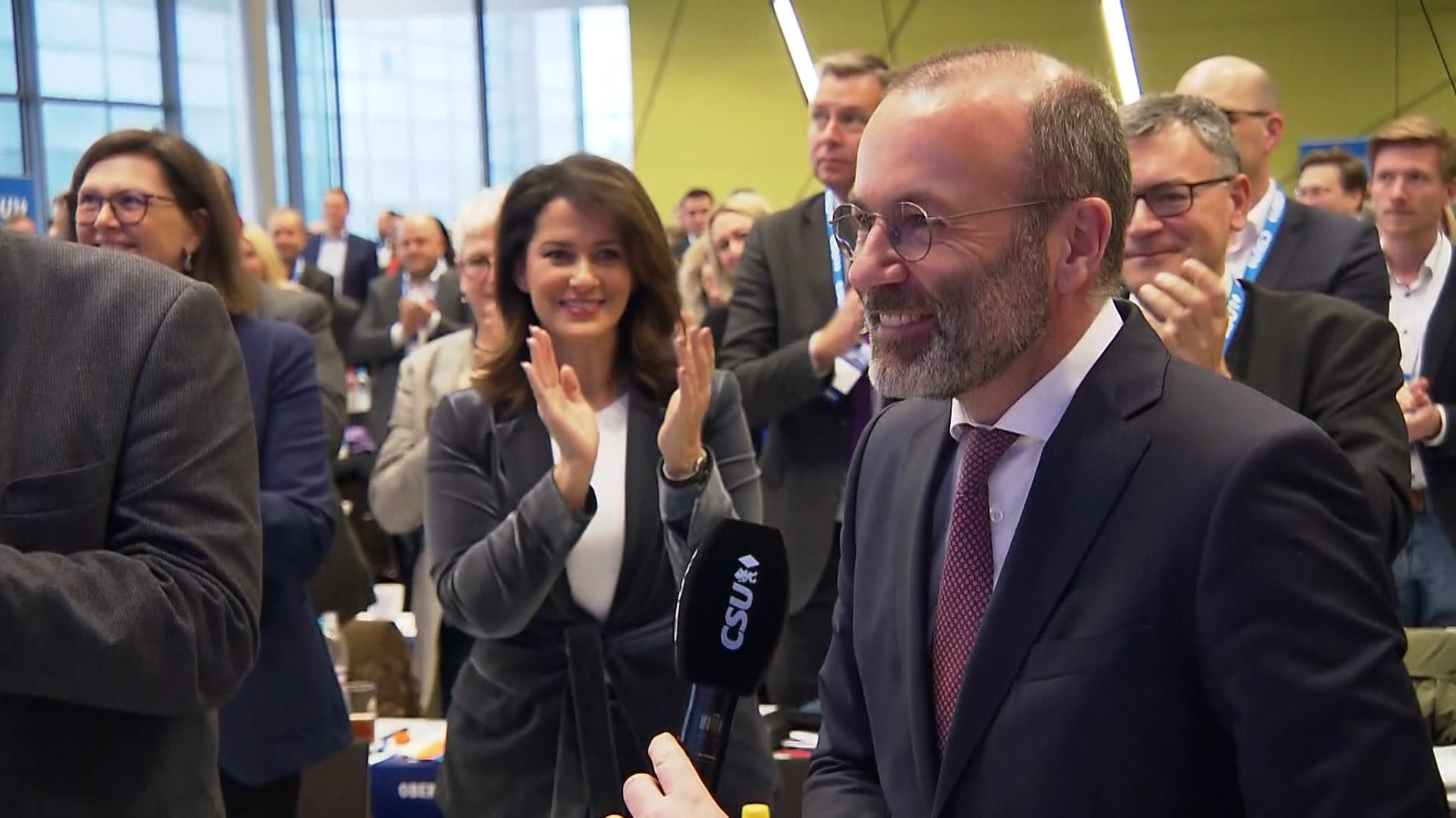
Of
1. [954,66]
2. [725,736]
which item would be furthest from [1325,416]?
[725,736]

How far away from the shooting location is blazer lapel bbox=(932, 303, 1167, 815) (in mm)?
1331

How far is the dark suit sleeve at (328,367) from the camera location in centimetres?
418

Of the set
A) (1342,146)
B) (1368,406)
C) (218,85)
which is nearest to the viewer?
(1368,406)

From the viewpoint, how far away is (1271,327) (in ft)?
7.70

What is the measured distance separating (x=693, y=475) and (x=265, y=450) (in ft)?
2.67

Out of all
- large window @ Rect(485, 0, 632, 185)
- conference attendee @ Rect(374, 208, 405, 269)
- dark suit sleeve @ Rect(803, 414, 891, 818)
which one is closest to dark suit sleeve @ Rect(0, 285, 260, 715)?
dark suit sleeve @ Rect(803, 414, 891, 818)

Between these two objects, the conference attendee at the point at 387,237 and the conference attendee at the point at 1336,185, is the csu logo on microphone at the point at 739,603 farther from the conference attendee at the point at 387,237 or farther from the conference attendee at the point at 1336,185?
the conference attendee at the point at 387,237

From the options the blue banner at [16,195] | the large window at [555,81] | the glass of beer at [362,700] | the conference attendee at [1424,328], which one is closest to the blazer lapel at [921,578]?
the glass of beer at [362,700]

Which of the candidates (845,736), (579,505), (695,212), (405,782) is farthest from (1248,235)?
(695,212)

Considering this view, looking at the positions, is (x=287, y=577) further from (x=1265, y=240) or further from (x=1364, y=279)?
(x=1364, y=279)

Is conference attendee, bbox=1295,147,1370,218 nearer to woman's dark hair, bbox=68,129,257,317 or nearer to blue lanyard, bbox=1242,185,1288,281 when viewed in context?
blue lanyard, bbox=1242,185,1288,281

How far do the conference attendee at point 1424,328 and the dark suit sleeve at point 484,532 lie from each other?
2.19 meters

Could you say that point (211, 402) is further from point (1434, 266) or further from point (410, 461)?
point (1434, 266)

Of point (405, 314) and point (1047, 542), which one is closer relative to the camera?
point (1047, 542)
